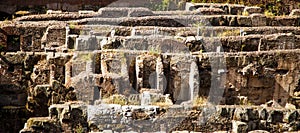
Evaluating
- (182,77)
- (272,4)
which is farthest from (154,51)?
(272,4)

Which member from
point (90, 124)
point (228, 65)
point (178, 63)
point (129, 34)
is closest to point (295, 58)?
point (228, 65)

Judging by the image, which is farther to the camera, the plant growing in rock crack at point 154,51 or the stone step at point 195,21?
the stone step at point 195,21

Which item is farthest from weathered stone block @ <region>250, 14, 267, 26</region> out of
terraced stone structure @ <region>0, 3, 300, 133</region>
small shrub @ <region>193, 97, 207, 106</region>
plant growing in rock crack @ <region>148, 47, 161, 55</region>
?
small shrub @ <region>193, 97, 207, 106</region>

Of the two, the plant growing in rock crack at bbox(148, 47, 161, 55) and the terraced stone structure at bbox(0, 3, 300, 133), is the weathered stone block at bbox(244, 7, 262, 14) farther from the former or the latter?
the plant growing in rock crack at bbox(148, 47, 161, 55)

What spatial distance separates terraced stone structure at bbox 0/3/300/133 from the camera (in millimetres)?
16906

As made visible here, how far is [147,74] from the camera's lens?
1983cm

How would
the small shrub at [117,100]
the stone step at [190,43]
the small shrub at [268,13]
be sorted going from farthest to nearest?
the small shrub at [268,13], the stone step at [190,43], the small shrub at [117,100]

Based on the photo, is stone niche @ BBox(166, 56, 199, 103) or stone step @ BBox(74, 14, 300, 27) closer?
stone niche @ BBox(166, 56, 199, 103)

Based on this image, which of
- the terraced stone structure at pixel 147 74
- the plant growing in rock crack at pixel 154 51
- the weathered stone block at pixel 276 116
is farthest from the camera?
the plant growing in rock crack at pixel 154 51

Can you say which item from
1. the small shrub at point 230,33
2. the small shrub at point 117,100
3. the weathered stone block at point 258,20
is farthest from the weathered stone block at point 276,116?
the weathered stone block at point 258,20

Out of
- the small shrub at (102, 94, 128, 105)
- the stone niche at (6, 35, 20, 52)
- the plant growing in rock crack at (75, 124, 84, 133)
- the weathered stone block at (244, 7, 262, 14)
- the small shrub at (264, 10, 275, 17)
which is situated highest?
the weathered stone block at (244, 7, 262, 14)

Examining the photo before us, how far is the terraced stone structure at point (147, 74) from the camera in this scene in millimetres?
16906

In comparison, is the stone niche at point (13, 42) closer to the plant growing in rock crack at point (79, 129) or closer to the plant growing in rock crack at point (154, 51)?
the plant growing in rock crack at point (154, 51)

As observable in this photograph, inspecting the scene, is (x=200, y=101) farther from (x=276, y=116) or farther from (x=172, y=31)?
(x=172, y=31)
